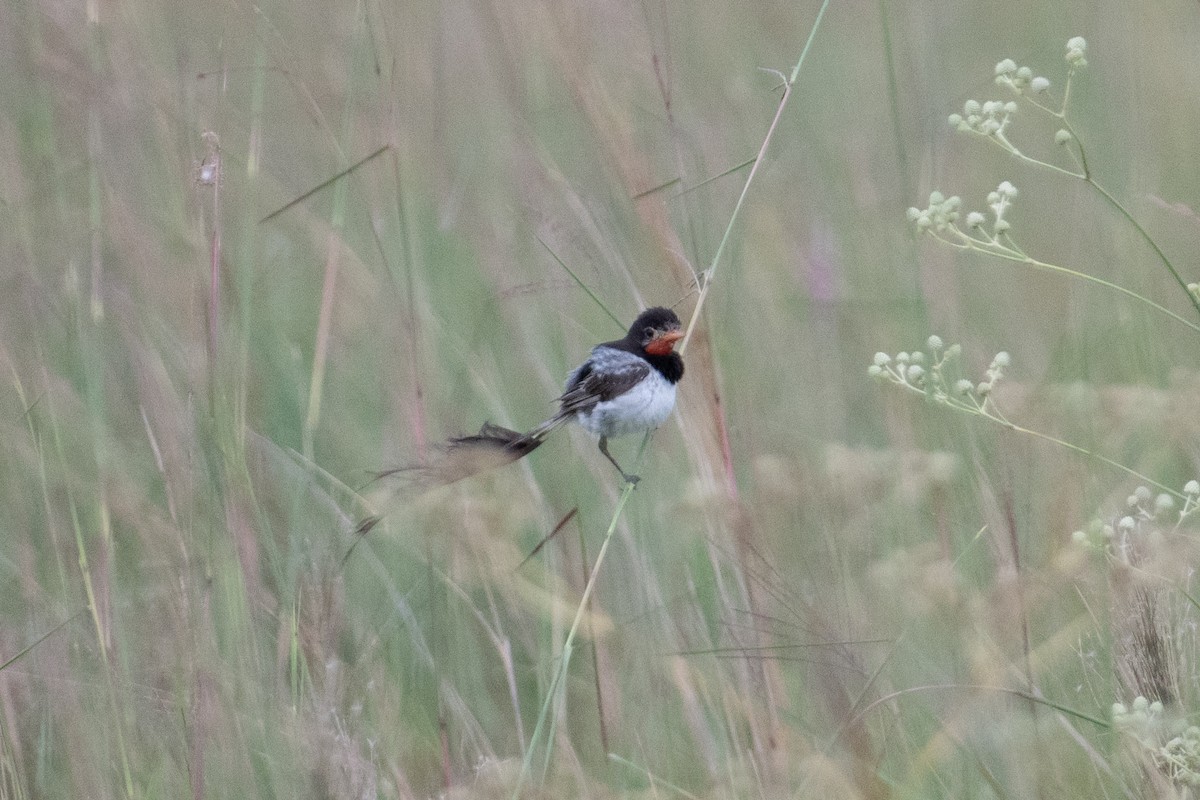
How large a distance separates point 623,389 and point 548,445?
36cm

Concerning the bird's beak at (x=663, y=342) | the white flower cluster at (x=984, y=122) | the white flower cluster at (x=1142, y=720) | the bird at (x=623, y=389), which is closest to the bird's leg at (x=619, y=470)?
the bird at (x=623, y=389)

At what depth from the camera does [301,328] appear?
136 inches

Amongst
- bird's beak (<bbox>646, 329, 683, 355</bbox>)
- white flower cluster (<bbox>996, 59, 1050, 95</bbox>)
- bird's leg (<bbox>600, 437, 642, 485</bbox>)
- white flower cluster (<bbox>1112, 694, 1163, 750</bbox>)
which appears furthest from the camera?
bird's beak (<bbox>646, 329, 683, 355</bbox>)

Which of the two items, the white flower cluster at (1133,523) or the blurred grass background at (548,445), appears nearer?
the white flower cluster at (1133,523)

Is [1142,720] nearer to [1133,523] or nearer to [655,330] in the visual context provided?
[1133,523]

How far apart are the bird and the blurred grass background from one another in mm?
96

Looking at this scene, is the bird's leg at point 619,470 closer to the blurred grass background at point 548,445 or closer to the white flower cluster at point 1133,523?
the blurred grass background at point 548,445

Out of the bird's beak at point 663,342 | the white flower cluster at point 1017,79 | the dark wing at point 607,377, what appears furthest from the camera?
the bird's beak at point 663,342

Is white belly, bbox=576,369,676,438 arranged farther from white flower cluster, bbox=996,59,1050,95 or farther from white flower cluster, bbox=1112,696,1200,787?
white flower cluster, bbox=1112,696,1200,787

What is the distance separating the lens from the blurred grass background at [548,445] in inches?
81.2

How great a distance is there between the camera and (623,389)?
10.8 ft

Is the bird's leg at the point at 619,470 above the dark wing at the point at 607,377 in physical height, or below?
below

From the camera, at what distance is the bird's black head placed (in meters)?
3.43

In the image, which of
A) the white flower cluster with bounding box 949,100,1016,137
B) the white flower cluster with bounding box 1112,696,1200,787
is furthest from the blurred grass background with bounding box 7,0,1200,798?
the white flower cluster with bounding box 949,100,1016,137
